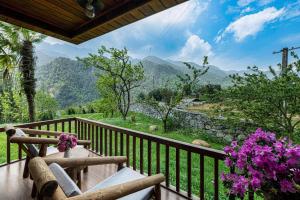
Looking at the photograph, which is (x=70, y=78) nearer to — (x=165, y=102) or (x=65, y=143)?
(x=165, y=102)

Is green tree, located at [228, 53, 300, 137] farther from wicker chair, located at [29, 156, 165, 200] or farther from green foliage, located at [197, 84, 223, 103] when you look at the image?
wicker chair, located at [29, 156, 165, 200]

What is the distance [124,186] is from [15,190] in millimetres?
1956

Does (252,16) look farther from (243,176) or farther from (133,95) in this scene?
(243,176)

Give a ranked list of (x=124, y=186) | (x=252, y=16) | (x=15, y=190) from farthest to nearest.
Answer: (x=252, y=16), (x=15, y=190), (x=124, y=186)

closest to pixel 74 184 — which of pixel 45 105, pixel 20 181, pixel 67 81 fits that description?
pixel 20 181

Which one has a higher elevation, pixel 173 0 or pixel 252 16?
pixel 252 16

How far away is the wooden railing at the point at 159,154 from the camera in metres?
2.10

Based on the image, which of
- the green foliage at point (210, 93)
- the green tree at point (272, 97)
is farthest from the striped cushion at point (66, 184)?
the green foliage at point (210, 93)

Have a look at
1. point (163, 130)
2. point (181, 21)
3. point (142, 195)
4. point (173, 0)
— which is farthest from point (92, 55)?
point (181, 21)

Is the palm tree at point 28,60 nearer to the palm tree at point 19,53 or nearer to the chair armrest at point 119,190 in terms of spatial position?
the palm tree at point 19,53

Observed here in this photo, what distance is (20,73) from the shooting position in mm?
5797

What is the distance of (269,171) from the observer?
1.03 meters

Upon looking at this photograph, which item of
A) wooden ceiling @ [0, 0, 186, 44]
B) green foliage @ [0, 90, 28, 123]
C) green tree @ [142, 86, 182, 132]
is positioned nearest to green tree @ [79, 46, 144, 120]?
green tree @ [142, 86, 182, 132]

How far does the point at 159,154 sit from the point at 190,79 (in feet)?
23.6
